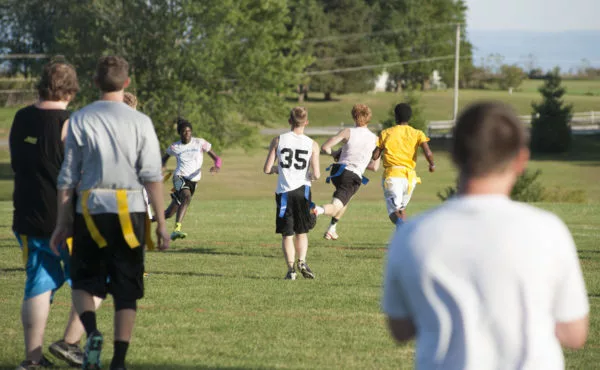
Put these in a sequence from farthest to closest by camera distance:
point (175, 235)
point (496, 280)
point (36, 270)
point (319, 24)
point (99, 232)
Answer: point (319, 24)
point (175, 235)
point (36, 270)
point (99, 232)
point (496, 280)

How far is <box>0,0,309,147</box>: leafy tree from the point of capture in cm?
4966

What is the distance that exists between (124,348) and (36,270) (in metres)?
0.95

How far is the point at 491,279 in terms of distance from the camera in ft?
9.73

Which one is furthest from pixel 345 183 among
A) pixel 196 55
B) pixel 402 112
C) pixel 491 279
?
pixel 196 55

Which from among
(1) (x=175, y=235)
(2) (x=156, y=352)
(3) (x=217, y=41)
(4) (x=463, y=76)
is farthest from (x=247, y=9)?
(4) (x=463, y=76)

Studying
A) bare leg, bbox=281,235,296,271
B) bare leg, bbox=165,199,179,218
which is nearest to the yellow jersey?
bare leg, bbox=281,235,296,271

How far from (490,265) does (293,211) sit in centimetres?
887

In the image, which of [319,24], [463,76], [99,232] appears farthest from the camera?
[463,76]

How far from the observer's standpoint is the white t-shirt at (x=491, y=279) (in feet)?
9.69

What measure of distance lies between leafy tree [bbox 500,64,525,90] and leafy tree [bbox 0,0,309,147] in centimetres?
7416

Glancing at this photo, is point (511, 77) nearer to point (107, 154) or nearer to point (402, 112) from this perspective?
point (402, 112)

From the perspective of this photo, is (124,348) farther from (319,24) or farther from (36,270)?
(319,24)

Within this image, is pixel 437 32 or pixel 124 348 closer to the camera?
pixel 124 348

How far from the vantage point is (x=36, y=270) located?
6.64 meters
